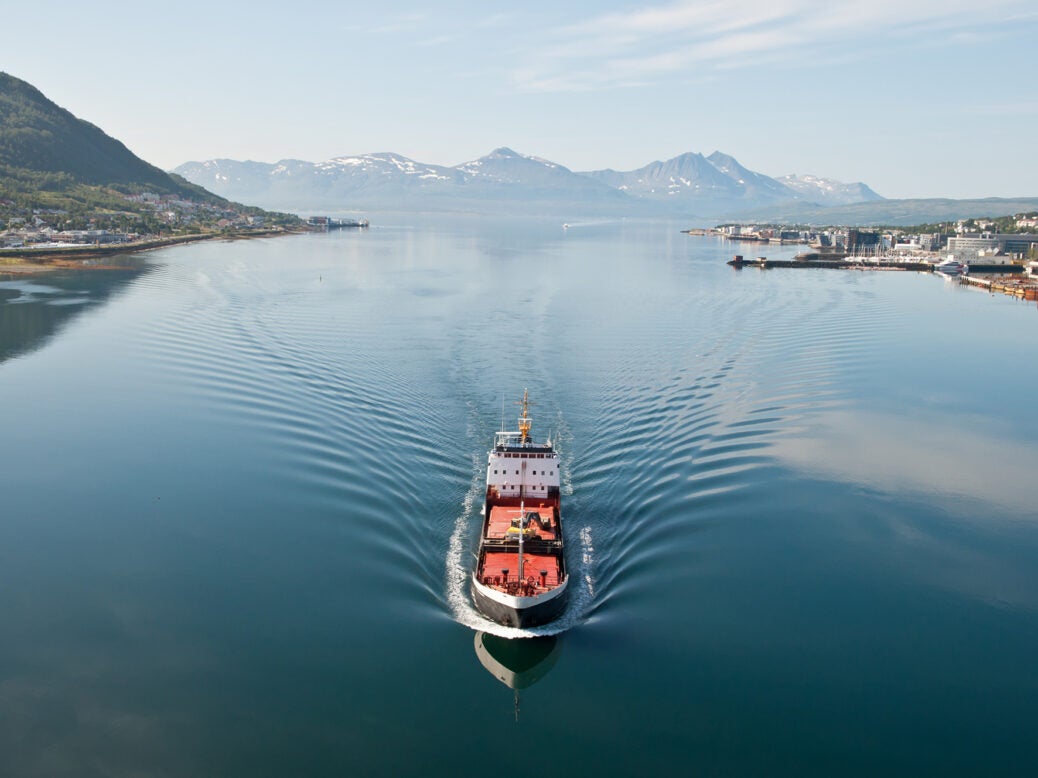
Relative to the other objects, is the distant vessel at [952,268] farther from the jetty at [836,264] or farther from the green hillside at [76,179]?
the green hillside at [76,179]

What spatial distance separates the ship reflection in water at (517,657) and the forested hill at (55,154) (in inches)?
3981

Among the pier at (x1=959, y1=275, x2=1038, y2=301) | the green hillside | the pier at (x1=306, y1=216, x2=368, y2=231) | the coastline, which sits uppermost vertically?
the green hillside

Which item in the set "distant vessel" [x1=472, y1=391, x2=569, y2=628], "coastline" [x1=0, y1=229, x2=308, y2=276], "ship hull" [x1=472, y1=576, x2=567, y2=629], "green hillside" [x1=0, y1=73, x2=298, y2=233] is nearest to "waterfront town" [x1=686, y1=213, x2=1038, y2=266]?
"distant vessel" [x1=472, y1=391, x2=569, y2=628]

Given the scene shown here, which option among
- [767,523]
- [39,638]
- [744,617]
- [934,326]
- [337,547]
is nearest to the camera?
[39,638]

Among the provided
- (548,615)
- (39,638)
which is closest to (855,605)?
(548,615)

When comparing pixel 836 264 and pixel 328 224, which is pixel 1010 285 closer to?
pixel 836 264

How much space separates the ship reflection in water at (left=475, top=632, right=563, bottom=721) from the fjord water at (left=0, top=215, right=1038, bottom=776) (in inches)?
4.5

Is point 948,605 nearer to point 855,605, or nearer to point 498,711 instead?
point 855,605

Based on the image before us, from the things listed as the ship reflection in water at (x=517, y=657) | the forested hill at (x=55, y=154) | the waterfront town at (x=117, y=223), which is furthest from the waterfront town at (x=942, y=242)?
the forested hill at (x=55, y=154)

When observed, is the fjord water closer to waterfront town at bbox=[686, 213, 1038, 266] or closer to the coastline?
the coastline

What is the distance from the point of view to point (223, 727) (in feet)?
39.7

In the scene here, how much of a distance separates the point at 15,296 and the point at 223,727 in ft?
158

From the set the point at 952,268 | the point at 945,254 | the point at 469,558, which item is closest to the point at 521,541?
the point at 469,558

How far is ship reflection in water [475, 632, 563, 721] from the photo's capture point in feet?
44.5
